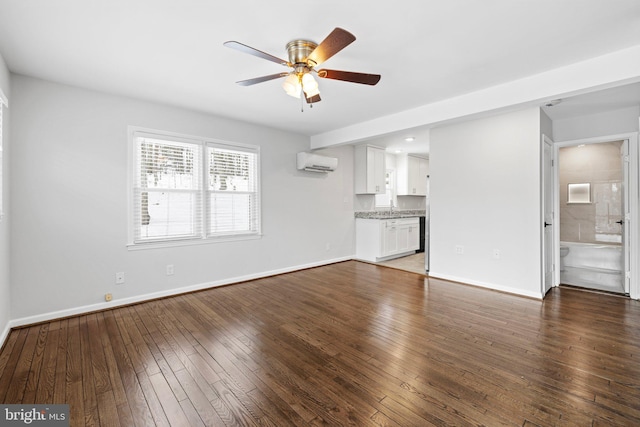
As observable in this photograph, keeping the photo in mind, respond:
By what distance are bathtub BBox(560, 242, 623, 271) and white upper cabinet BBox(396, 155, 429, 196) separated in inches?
131

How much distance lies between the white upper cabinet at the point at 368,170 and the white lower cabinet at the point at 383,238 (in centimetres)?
71

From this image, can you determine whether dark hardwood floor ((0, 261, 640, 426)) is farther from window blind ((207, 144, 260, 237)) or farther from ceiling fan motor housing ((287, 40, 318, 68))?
ceiling fan motor housing ((287, 40, 318, 68))

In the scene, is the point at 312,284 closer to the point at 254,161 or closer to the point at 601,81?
the point at 254,161

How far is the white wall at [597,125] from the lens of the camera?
3.61 m

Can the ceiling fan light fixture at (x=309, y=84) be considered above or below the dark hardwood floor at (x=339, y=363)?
above

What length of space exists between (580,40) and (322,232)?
430 centimetres

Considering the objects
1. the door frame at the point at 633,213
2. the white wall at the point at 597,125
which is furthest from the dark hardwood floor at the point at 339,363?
the white wall at the point at 597,125

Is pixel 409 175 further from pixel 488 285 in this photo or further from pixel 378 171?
pixel 488 285

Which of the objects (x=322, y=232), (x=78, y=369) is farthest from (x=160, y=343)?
(x=322, y=232)

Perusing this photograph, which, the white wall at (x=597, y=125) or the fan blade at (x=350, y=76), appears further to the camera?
the white wall at (x=597, y=125)

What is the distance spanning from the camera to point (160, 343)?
2488 millimetres
